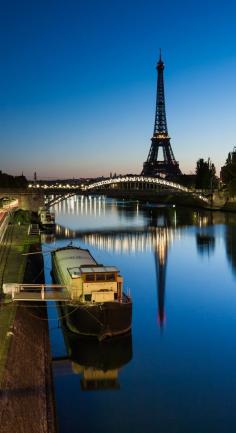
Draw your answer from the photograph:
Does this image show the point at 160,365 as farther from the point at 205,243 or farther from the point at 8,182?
the point at 8,182

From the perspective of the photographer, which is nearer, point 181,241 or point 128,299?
point 128,299

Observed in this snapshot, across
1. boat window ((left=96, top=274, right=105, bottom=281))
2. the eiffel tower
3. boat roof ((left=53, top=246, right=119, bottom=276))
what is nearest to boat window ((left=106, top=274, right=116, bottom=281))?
boat window ((left=96, top=274, right=105, bottom=281))

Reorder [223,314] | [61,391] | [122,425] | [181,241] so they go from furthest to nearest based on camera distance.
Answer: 1. [181,241]
2. [223,314]
3. [61,391]
4. [122,425]

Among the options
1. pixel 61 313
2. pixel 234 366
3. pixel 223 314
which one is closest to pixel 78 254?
pixel 61 313

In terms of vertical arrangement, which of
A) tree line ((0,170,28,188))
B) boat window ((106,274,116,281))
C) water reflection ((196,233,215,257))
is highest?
tree line ((0,170,28,188))

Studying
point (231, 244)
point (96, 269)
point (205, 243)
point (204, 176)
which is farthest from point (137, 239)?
point (204, 176)

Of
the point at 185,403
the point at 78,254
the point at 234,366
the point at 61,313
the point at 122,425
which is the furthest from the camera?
the point at 78,254

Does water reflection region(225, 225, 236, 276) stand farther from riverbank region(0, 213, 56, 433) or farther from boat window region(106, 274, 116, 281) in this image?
riverbank region(0, 213, 56, 433)

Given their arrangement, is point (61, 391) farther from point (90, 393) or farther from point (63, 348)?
point (63, 348)
